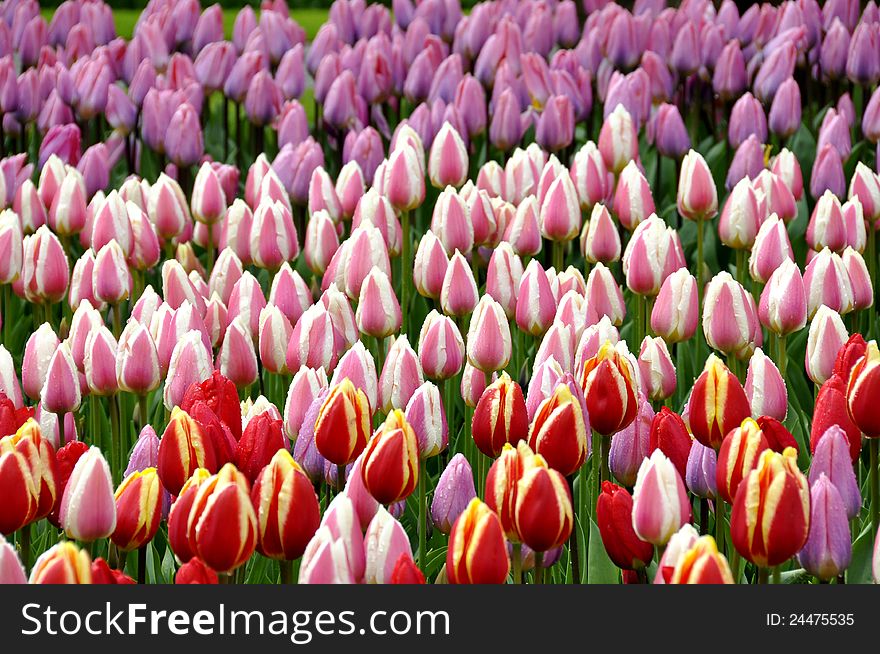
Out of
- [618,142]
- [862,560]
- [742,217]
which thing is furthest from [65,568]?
[618,142]

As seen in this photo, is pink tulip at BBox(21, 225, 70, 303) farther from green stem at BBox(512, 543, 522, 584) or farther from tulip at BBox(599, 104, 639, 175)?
tulip at BBox(599, 104, 639, 175)

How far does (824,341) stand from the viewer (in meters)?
2.64

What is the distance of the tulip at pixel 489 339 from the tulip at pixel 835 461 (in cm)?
77

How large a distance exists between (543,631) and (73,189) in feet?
8.22

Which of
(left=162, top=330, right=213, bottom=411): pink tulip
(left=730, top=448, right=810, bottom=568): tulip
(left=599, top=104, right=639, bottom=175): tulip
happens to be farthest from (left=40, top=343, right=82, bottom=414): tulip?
(left=599, top=104, right=639, bottom=175): tulip

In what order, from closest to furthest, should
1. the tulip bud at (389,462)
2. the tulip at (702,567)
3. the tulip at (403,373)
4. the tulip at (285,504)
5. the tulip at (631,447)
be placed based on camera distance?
the tulip at (702,567) < the tulip at (285,504) < the tulip bud at (389,462) < the tulip at (631,447) < the tulip at (403,373)

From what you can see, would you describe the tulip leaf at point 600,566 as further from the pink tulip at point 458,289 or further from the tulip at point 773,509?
the pink tulip at point 458,289

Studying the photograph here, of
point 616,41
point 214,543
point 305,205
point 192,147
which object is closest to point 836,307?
point 214,543

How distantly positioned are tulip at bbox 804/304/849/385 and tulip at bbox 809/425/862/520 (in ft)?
1.80

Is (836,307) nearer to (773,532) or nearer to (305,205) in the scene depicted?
(773,532)

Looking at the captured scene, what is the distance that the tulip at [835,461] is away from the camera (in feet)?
6.80

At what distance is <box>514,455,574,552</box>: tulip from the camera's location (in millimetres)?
1896

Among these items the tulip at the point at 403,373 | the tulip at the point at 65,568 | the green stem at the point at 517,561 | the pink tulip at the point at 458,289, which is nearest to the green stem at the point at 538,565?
the green stem at the point at 517,561

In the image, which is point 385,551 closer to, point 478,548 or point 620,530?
point 478,548
